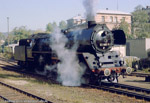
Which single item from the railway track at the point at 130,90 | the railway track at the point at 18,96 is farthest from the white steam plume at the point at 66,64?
the railway track at the point at 18,96

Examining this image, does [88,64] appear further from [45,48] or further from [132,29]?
[132,29]

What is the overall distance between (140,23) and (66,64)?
152ft

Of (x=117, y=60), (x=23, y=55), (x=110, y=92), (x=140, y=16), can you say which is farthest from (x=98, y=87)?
(x=140, y=16)

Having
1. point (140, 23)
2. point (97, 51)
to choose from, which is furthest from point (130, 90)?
point (140, 23)

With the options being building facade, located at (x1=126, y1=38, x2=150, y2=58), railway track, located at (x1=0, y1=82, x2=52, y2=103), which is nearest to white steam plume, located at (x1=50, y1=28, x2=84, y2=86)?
railway track, located at (x1=0, y1=82, x2=52, y2=103)

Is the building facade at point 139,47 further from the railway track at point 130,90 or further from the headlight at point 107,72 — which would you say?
the headlight at point 107,72

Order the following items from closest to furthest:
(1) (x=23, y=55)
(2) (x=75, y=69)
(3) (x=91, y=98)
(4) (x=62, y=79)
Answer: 1. (3) (x=91, y=98)
2. (2) (x=75, y=69)
3. (4) (x=62, y=79)
4. (1) (x=23, y=55)

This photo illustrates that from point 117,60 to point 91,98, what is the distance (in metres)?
3.52

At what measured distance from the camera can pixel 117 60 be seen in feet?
39.3

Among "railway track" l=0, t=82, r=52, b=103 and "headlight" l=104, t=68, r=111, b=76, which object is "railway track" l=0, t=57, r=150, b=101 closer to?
"headlight" l=104, t=68, r=111, b=76

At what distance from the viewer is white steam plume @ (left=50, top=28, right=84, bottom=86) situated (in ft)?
40.5

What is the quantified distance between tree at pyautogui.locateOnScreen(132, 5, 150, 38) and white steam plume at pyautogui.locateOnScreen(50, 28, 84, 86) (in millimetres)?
38534

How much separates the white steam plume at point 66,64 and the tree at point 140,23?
126ft

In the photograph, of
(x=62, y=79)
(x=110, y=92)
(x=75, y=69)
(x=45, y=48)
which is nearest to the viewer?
(x=110, y=92)
